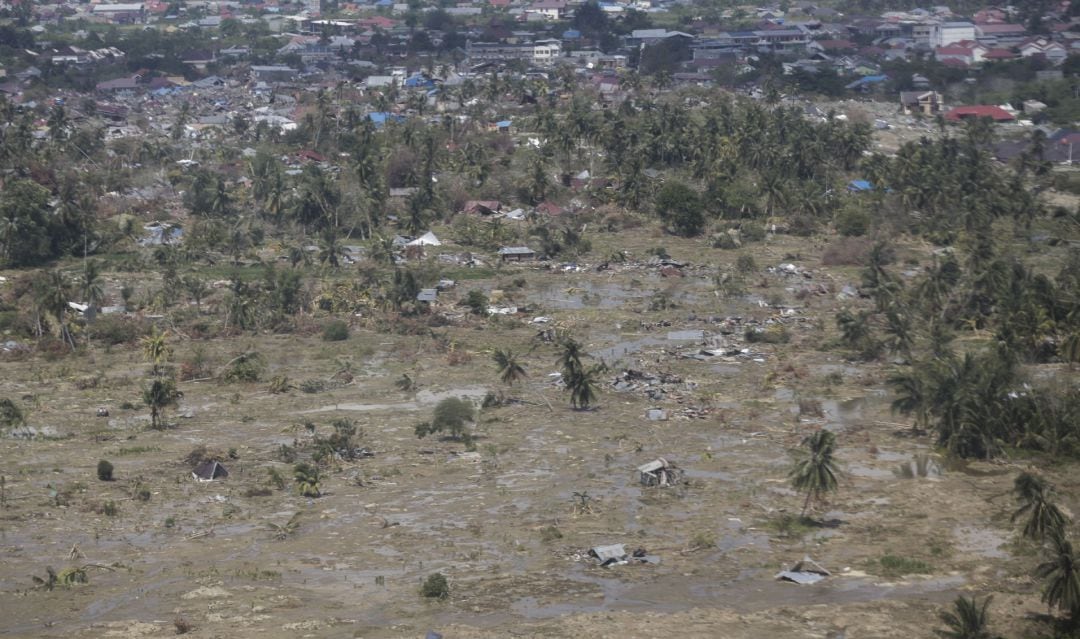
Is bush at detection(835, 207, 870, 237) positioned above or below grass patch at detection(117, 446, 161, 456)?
below

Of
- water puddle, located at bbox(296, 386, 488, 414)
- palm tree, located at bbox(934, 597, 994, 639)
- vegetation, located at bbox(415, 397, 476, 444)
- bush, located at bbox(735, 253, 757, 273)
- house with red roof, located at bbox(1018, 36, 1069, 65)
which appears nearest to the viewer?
palm tree, located at bbox(934, 597, 994, 639)

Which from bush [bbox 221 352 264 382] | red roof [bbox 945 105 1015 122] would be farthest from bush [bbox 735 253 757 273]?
red roof [bbox 945 105 1015 122]

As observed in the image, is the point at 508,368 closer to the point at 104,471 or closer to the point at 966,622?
the point at 104,471

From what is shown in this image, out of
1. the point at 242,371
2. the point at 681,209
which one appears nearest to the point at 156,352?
the point at 242,371

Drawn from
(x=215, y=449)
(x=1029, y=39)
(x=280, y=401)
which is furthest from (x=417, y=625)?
(x=1029, y=39)

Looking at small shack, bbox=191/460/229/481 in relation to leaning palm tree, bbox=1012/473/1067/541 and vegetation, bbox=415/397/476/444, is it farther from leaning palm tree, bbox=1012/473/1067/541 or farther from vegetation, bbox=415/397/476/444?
leaning palm tree, bbox=1012/473/1067/541

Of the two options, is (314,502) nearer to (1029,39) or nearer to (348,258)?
(348,258)
